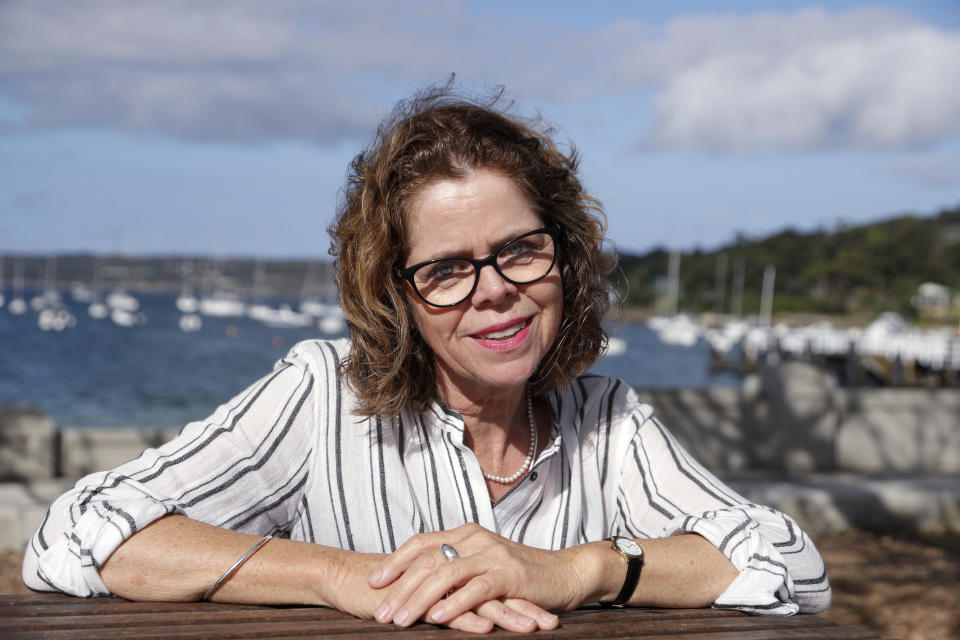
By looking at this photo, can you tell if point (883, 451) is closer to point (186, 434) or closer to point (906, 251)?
point (186, 434)

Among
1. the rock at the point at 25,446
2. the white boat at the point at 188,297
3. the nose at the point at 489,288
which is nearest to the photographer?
the nose at the point at 489,288

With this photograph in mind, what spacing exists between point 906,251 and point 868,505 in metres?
101

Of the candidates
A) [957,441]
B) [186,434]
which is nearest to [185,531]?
[186,434]

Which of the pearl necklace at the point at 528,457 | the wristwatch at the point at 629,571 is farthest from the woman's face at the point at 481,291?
the wristwatch at the point at 629,571

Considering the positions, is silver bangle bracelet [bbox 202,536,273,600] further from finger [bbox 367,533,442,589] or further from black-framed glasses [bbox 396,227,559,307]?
black-framed glasses [bbox 396,227,559,307]

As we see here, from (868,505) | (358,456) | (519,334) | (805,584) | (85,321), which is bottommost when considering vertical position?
(85,321)

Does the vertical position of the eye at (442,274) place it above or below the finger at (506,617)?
above

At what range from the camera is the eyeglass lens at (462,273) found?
222 centimetres

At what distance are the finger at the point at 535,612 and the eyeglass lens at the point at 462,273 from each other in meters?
0.77

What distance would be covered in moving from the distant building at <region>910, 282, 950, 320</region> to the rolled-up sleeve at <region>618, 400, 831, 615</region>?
9377cm

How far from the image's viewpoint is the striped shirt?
200 centimetres

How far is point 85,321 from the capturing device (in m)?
97.9

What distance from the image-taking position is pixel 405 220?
2.25 metres

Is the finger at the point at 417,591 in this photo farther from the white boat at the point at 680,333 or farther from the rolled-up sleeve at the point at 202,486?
the white boat at the point at 680,333
